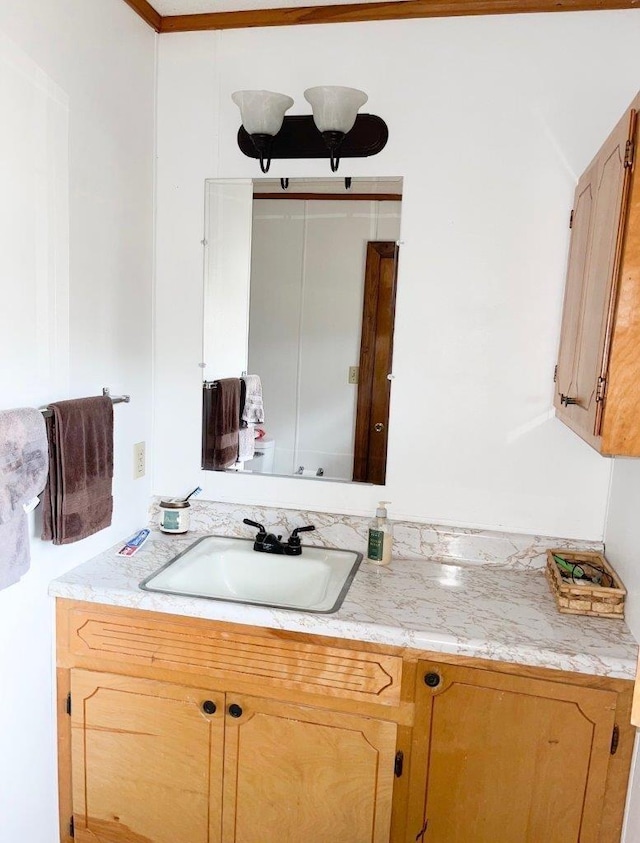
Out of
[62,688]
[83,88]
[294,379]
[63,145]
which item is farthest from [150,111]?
[62,688]

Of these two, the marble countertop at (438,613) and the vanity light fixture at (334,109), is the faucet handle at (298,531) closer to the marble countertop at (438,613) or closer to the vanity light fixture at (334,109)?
the marble countertop at (438,613)

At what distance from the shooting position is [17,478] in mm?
1312

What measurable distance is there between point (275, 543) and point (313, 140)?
48.5 inches

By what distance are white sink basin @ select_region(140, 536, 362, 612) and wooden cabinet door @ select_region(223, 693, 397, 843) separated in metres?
0.32

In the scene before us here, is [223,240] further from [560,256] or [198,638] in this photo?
[198,638]

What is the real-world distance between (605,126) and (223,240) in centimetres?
116

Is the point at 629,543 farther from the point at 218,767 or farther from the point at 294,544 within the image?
the point at 218,767

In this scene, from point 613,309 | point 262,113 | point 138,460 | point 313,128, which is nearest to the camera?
point 613,309

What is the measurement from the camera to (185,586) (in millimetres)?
1728

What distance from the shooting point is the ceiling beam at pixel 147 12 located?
172 centimetres

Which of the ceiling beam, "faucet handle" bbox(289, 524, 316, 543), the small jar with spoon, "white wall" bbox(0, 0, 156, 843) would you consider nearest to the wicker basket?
"faucet handle" bbox(289, 524, 316, 543)

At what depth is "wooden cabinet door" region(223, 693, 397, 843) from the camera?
4.76 feet

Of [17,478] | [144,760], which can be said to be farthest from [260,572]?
[17,478]

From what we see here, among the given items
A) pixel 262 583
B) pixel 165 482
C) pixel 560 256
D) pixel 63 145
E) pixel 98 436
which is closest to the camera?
pixel 63 145
